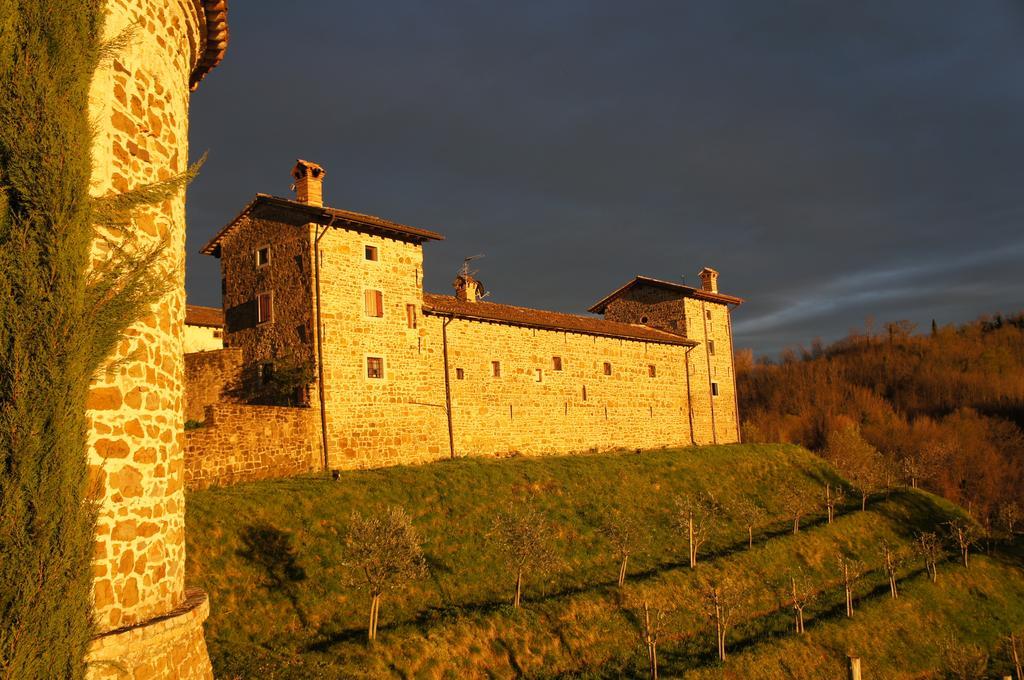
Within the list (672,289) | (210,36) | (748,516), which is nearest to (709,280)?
(672,289)

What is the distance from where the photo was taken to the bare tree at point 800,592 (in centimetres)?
2091

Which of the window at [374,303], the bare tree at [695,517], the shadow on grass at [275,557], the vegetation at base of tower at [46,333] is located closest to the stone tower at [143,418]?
the vegetation at base of tower at [46,333]

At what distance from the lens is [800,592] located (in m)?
23.9

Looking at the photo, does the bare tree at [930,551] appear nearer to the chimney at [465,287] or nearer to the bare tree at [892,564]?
the bare tree at [892,564]

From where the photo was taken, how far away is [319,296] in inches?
998

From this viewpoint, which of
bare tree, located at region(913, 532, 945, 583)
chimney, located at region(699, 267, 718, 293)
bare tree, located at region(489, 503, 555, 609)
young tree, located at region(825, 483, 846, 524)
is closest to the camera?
bare tree, located at region(489, 503, 555, 609)

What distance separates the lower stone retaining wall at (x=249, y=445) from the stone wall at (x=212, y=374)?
14.8ft

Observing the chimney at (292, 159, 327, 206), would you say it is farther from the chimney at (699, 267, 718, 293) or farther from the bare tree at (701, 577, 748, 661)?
the chimney at (699, 267, 718, 293)

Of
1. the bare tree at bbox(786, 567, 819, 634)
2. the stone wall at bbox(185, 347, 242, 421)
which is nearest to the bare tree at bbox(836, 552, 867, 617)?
the bare tree at bbox(786, 567, 819, 634)

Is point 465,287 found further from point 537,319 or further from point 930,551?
point 930,551

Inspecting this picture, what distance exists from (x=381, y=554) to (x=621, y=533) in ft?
30.4

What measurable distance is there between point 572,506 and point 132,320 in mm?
21900

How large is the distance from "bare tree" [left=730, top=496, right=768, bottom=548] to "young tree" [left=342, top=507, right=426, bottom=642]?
14.7 metres

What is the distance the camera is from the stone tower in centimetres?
496
